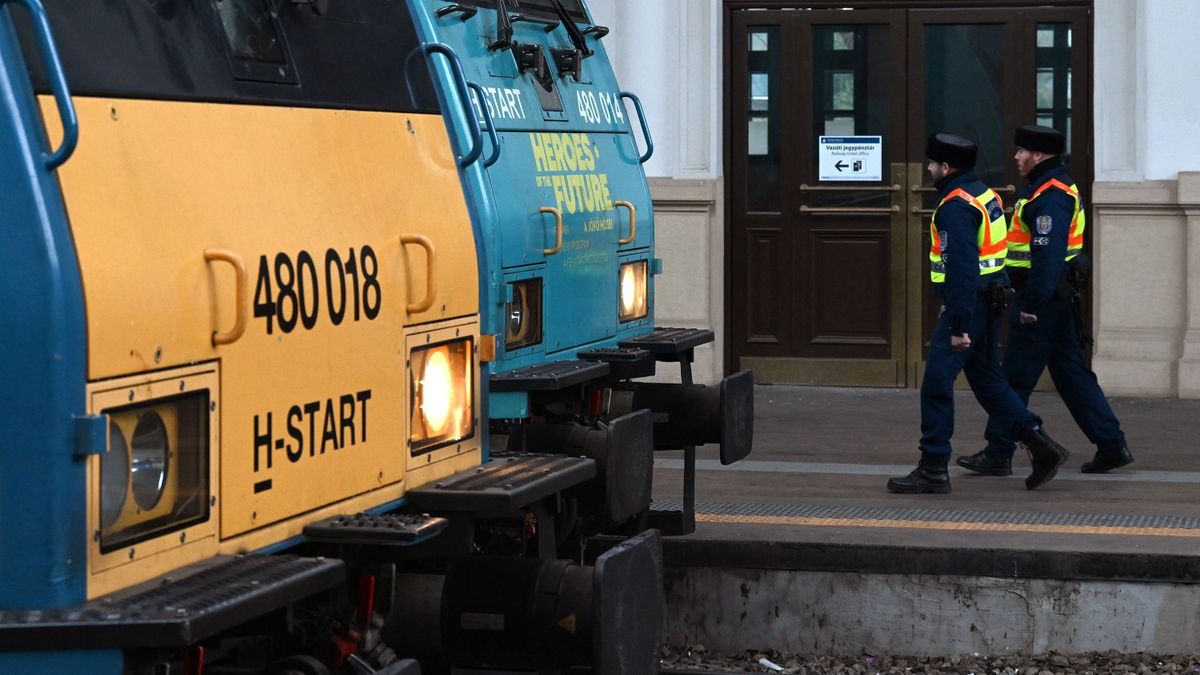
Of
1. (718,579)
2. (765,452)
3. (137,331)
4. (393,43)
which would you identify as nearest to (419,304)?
(393,43)

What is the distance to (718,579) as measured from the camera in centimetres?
681

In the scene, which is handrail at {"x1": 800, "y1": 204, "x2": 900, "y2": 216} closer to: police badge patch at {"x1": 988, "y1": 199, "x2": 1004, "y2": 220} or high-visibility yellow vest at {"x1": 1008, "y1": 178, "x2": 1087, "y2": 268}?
high-visibility yellow vest at {"x1": 1008, "y1": 178, "x2": 1087, "y2": 268}

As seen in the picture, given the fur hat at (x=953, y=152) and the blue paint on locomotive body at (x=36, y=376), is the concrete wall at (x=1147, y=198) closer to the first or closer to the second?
the fur hat at (x=953, y=152)

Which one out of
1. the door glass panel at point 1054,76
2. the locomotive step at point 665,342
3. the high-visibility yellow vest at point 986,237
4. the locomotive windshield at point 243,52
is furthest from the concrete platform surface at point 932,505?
the locomotive windshield at point 243,52

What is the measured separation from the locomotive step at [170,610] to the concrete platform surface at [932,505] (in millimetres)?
3781

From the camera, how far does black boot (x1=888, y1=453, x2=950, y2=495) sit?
322 inches

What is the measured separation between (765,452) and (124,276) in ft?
23.0

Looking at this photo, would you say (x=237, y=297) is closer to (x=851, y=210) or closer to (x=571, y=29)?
(x=571, y=29)

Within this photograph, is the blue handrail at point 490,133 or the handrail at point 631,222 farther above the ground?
the blue handrail at point 490,133

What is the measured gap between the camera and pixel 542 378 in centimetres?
513

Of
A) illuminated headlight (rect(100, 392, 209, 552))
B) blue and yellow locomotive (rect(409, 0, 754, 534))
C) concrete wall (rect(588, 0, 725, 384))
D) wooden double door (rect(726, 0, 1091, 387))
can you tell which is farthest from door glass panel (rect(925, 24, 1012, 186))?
illuminated headlight (rect(100, 392, 209, 552))

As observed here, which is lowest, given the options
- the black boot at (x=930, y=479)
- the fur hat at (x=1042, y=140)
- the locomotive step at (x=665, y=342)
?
the black boot at (x=930, y=479)

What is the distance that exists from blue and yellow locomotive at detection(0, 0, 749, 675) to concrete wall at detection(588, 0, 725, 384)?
21.8 feet

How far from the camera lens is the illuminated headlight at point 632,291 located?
250 inches
